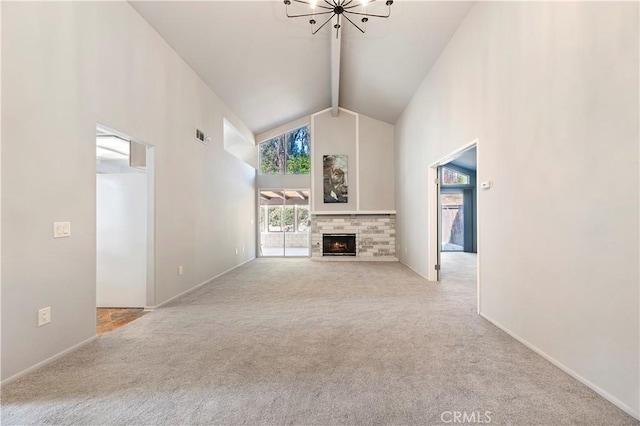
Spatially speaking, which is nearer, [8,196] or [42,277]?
[8,196]

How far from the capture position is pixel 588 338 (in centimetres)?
195

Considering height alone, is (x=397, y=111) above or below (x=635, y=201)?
above

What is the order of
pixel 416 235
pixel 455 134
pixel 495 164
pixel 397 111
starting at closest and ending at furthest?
pixel 495 164
pixel 455 134
pixel 416 235
pixel 397 111

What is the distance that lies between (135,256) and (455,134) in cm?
446

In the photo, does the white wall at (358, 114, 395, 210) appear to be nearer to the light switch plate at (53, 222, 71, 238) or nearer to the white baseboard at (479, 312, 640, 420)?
the white baseboard at (479, 312, 640, 420)

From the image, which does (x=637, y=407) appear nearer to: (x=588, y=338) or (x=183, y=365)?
(x=588, y=338)

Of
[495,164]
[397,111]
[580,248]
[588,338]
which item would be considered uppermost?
[397,111]

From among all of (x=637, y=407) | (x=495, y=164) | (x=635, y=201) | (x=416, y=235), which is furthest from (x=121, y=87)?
(x=416, y=235)

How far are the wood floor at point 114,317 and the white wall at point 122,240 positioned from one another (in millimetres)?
110

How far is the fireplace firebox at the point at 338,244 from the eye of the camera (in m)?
8.33

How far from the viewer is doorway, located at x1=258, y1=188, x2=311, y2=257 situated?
8.92 metres

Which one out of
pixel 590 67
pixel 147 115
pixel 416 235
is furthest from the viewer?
pixel 416 235

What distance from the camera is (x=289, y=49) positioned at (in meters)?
4.84
